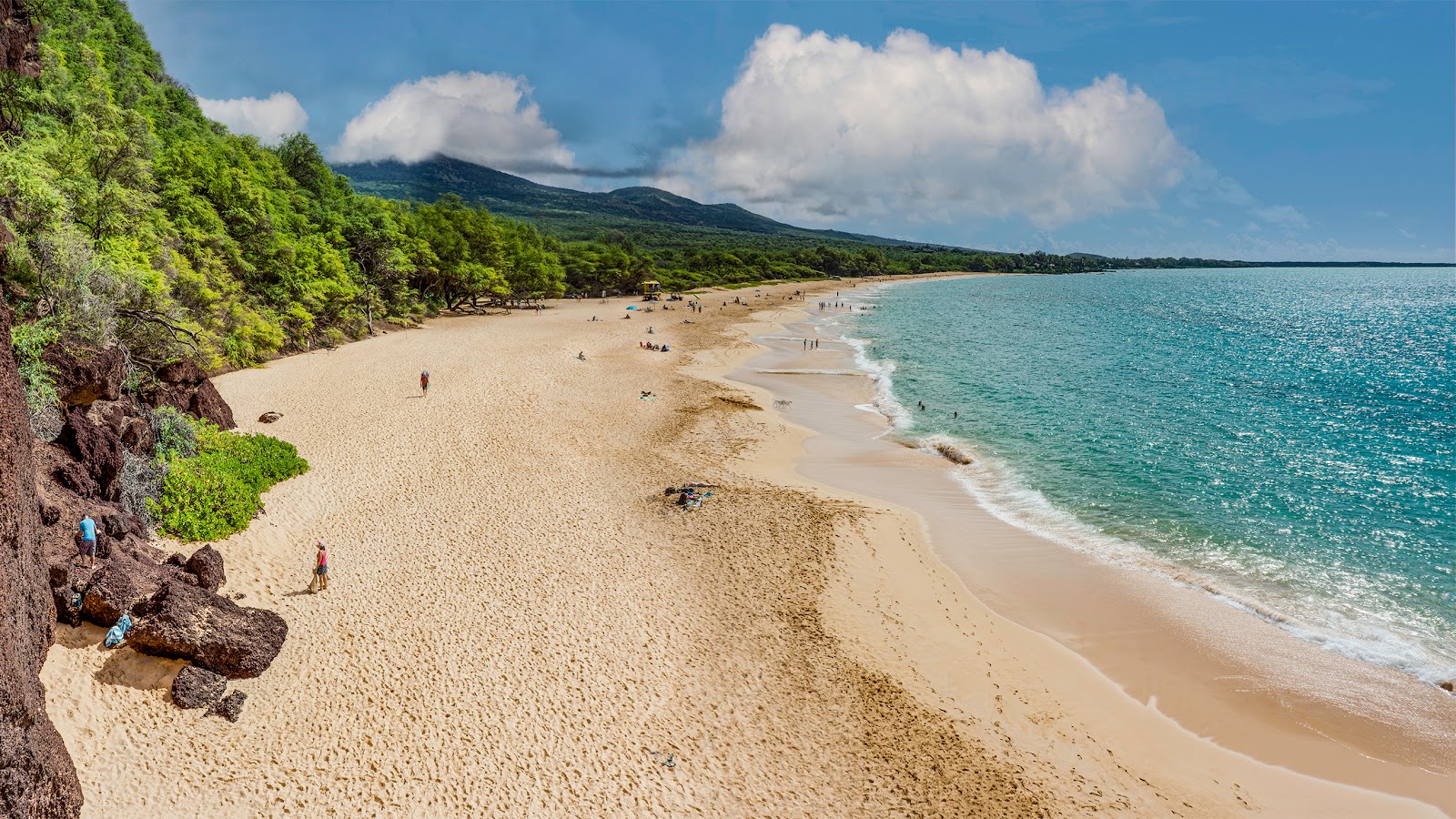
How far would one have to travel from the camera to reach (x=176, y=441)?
62.4ft

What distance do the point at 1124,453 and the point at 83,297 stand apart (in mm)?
40535

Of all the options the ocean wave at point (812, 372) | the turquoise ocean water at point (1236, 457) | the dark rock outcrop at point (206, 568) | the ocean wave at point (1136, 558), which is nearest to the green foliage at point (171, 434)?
the dark rock outcrop at point (206, 568)

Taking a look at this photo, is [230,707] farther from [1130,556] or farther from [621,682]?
[1130,556]

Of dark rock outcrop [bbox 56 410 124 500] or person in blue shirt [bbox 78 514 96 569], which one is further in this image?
dark rock outcrop [bbox 56 410 124 500]

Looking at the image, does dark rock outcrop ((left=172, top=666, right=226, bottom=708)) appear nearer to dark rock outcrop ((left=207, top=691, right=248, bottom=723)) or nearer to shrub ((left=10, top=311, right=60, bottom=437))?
dark rock outcrop ((left=207, top=691, right=248, bottom=723))

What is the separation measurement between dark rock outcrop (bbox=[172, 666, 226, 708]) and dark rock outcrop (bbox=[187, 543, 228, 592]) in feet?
8.63

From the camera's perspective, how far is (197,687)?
39.1 feet

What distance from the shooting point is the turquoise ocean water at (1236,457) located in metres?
19.4

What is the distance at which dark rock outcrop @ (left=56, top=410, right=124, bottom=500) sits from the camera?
15.1 meters

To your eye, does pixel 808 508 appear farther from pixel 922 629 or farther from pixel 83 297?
pixel 83 297

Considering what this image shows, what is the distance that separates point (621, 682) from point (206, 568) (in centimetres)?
993

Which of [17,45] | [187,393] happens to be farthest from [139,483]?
[17,45]

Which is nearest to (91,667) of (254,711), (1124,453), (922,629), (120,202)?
(254,711)

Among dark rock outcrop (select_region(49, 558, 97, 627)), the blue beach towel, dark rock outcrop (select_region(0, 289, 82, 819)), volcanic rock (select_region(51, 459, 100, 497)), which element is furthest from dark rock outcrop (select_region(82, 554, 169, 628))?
volcanic rock (select_region(51, 459, 100, 497))
